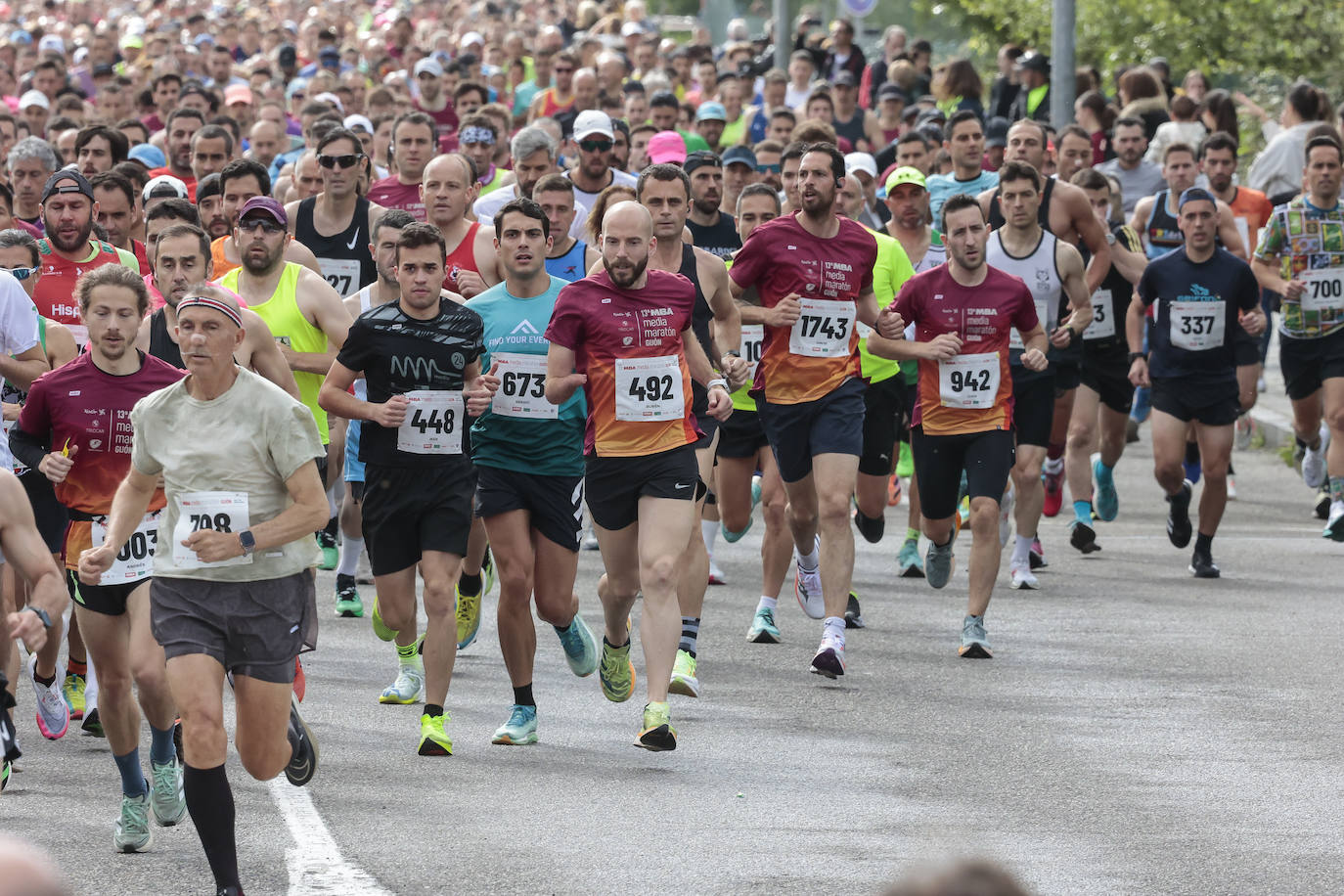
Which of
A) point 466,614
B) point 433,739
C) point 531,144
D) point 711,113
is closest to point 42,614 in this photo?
point 433,739

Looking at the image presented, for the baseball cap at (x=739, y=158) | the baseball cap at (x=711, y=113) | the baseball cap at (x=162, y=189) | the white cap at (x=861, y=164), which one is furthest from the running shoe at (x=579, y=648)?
the baseball cap at (x=711, y=113)

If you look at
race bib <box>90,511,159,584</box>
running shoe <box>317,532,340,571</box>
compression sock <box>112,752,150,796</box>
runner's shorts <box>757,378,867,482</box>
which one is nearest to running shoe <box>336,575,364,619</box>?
running shoe <box>317,532,340,571</box>

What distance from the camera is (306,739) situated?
716cm

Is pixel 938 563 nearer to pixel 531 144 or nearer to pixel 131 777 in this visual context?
pixel 531 144

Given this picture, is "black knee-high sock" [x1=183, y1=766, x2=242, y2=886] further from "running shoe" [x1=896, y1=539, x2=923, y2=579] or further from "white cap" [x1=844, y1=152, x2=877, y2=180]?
"white cap" [x1=844, y1=152, x2=877, y2=180]

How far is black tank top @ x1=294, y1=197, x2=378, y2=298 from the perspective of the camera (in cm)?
1130

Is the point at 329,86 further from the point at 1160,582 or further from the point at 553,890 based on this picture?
the point at 553,890

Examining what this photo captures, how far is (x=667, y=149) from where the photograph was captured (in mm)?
13289

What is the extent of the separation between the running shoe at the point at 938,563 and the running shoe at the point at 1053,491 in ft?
9.20

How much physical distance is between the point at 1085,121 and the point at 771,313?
9705 millimetres

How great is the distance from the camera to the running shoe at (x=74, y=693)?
8.95 meters

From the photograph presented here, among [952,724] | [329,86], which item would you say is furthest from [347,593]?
[329,86]

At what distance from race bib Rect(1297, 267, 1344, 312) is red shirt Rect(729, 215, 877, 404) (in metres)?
4.09

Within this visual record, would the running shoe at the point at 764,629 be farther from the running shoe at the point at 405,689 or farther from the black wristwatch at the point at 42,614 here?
the black wristwatch at the point at 42,614
